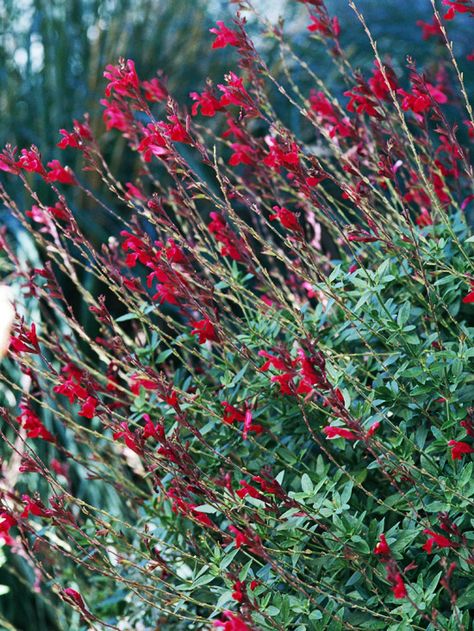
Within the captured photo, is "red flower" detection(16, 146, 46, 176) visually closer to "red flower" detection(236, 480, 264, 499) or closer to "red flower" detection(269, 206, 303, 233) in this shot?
"red flower" detection(269, 206, 303, 233)

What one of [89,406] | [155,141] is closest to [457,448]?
[89,406]

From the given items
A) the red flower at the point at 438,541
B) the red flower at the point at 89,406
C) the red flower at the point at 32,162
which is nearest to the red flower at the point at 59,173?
the red flower at the point at 32,162

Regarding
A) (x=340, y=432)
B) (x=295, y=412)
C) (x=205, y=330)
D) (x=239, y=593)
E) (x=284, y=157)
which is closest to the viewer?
(x=239, y=593)

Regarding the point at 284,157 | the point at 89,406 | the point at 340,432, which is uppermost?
the point at 284,157

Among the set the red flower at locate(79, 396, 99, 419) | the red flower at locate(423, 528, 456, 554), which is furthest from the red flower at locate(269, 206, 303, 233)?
the red flower at locate(423, 528, 456, 554)

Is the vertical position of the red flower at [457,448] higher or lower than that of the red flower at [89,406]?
lower

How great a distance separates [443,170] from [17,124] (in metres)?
3.29

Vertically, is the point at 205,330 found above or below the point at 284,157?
below

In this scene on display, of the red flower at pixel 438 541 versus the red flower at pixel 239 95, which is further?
the red flower at pixel 239 95

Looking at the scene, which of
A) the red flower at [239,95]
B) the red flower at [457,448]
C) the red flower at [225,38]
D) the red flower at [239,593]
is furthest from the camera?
the red flower at [225,38]

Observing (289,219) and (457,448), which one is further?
(289,219)

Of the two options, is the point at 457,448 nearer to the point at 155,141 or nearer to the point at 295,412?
the point at 295,412

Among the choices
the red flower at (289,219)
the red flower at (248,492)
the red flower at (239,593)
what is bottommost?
the red flower at (239,593)

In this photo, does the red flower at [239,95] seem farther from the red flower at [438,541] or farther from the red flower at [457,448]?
the red flower at [438,541]
